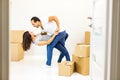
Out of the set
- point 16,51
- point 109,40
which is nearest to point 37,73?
point 16,51

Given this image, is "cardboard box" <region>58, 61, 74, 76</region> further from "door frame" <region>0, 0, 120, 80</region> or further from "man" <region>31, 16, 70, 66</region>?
"door frame" <region>0, 0, 120, 80</region>

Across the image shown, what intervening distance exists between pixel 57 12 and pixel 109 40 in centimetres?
387

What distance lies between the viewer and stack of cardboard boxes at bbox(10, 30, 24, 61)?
4543mm

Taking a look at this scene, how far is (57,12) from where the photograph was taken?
209 inches

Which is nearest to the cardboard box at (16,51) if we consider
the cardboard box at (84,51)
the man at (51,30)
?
the man at (51,30)

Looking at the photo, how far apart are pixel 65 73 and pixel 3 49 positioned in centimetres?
202

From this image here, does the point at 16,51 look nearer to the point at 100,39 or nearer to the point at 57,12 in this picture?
the point at 57,12

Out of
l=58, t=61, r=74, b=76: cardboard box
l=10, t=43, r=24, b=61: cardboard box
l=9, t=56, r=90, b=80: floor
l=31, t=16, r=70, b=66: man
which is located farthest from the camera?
l=10, t=43, r=24, b=61: cardboard box

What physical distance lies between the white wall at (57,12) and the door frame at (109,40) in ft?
12.5

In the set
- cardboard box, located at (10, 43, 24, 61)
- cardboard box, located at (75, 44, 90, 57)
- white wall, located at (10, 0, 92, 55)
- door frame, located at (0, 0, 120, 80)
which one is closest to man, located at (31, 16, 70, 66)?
cardboard box, located at (75, 44, 90, 57)

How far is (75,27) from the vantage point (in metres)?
5.37

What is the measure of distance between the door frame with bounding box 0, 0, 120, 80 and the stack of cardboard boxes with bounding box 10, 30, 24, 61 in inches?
119

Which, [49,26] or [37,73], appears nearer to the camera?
[37,73]

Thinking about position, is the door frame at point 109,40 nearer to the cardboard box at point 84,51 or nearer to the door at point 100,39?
the door at point 100,39
